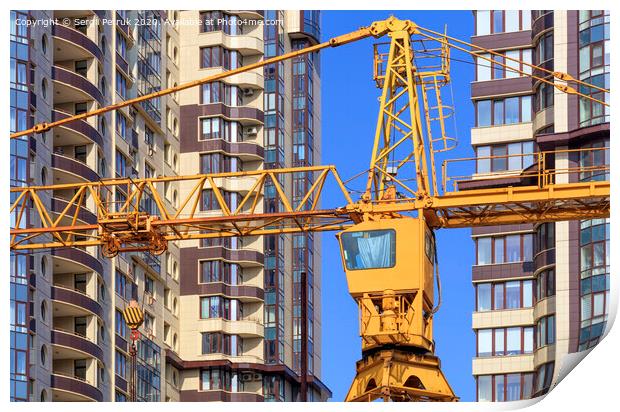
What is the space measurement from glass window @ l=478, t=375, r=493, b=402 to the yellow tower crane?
12.6 metres

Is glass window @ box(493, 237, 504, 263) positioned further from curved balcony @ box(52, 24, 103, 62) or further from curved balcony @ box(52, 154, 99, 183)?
curved balcony @ box(52, 154, 99, 183)

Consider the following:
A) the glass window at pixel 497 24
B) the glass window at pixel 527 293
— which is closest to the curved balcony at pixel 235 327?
the glass window at pixel 527 293

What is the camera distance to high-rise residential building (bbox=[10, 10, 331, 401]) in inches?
2788

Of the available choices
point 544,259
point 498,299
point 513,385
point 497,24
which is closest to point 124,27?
point 497,24

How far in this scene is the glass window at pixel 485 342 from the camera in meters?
80.2

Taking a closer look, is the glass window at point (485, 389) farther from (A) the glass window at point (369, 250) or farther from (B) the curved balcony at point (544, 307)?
(A) the glass window at point (369, 250)

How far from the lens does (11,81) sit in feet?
221

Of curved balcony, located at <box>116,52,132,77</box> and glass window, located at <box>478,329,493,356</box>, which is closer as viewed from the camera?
glass window, located at <box>478,329,493,356</box>

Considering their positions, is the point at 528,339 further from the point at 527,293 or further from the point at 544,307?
the point at 527,293

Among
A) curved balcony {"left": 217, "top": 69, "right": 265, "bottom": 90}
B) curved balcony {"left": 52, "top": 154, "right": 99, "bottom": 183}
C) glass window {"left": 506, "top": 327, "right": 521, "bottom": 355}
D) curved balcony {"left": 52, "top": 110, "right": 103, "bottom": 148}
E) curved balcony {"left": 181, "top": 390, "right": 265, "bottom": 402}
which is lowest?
glass window {"left": 506, "top": 327, "right": 521, "bottom": 355}

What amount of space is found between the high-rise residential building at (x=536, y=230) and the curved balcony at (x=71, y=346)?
13.1 metres

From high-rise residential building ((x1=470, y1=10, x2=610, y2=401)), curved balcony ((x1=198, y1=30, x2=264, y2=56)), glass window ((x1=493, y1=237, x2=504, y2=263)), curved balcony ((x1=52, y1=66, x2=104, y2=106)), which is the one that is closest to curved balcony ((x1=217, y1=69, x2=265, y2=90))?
curved balcony ((x1=198, y1=30, x2=264, y2=56))
